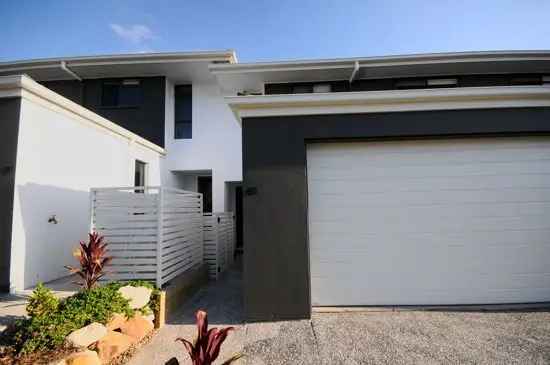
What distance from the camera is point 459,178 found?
472 cm

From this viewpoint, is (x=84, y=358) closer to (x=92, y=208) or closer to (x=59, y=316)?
(x=59, y=316)

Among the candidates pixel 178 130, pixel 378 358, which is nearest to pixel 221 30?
pixel 178 130

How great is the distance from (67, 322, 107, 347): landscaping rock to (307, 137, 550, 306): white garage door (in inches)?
121

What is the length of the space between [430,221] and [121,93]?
37.7ft

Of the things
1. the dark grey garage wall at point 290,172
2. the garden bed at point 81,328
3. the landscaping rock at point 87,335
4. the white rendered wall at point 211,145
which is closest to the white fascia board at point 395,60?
the white rendered wall at point 211,145

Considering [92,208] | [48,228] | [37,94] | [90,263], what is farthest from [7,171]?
[90,263]

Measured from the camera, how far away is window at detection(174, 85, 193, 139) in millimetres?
11109

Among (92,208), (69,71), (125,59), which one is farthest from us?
(69,71)

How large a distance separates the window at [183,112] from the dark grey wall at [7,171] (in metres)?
6.15

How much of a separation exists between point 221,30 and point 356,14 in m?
4.78

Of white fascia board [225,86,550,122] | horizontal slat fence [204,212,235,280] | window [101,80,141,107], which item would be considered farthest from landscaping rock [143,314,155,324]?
window [101,80,141,107]

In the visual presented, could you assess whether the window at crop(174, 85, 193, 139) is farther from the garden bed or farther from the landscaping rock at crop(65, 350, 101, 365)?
the landscaping rock at crop(65, 350, 101, 365)

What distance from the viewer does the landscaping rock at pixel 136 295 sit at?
4.15 metres

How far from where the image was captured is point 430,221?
468 centimetres
